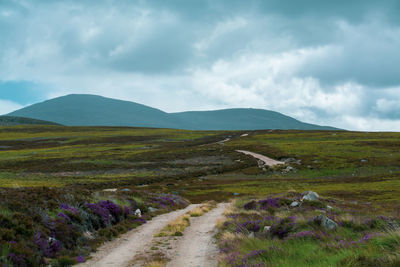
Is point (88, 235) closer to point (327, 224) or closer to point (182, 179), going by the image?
point (327, 224)

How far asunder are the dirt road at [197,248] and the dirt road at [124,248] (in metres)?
2.44

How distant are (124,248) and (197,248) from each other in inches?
177

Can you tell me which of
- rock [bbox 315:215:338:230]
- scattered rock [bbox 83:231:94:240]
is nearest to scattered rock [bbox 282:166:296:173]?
rock [bbox 315:215:338:230]

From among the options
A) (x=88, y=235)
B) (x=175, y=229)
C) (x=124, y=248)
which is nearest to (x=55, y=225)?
(x=88, y=235)

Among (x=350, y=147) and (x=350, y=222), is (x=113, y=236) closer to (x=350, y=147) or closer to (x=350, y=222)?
(x=350, y=222)

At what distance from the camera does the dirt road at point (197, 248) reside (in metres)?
14.1

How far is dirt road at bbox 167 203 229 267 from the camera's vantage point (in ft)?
46.3

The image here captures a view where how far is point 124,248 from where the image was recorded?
17172 millimetres

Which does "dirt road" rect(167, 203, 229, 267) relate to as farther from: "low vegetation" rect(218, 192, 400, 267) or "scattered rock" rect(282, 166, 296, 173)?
"scattered rock" rect(282, 166, 296, 173)


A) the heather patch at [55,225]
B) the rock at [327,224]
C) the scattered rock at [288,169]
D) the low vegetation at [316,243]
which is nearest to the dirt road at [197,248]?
the low vegetation at [316,243]

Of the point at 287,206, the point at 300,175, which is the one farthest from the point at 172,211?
the point at 300,175

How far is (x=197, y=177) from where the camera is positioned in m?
72.2

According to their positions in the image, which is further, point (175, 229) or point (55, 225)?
point (175, 229)

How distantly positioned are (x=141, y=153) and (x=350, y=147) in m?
74.6
